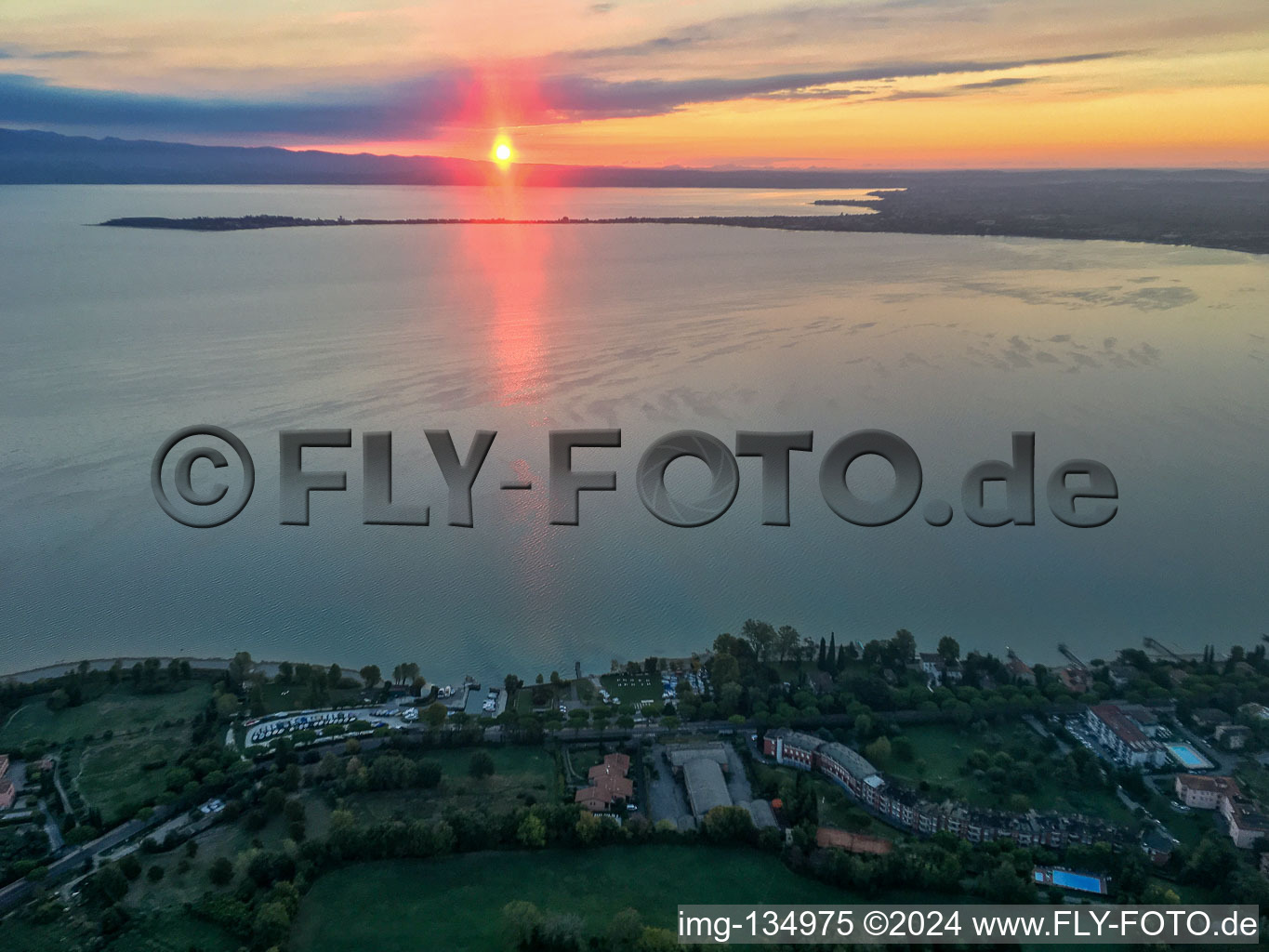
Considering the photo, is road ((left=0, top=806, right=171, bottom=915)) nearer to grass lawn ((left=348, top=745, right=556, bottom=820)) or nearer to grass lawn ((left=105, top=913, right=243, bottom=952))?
grass lawn ((left=105, top=913, right=243, bottom=952))

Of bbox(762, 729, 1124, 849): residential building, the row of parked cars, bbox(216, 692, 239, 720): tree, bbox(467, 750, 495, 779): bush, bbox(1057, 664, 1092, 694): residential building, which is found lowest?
bbox(762, 729, 1124, 849): residential building

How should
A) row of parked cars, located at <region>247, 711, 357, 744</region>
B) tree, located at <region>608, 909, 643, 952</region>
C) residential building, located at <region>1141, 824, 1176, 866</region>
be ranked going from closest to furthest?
tree, located at <region>608, 909, 643, 952</region> → residential building, located at <region>1141, 824, 1176, 866</region> → row of parked cars, located at <region>247, 711, 357, 744</region>

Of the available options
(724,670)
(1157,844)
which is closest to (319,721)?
(724,670)

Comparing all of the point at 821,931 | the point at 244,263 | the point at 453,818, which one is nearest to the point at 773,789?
the point at 821,931

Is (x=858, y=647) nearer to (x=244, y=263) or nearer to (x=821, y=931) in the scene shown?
(x=821, y=931)

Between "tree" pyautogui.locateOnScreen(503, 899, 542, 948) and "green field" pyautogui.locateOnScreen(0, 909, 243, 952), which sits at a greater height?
"tree" pyautogui.locateOnScreen(503, 899, 542, 948)

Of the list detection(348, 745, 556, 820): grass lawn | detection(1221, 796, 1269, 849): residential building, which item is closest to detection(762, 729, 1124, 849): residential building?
detection(1221, 796, 1269, 849): residential building

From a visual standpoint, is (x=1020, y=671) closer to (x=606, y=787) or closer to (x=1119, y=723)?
(x=1119, y=723)
